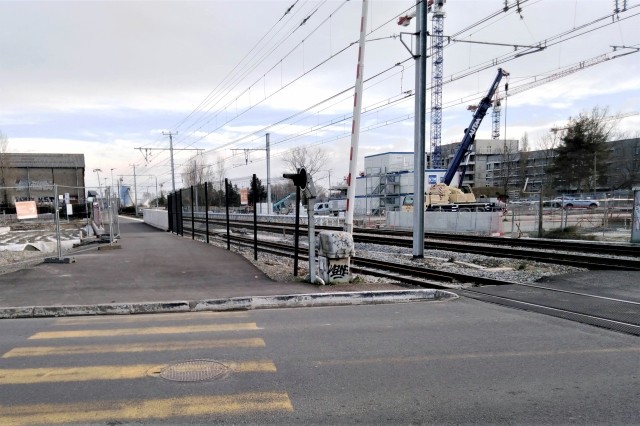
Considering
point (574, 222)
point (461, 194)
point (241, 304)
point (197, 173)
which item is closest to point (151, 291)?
point (241, 304)

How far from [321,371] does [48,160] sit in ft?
332

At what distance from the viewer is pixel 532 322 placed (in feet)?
22.1

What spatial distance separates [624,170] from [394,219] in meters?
62.3

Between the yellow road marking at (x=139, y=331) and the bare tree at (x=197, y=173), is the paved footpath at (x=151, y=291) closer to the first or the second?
the yellow road marking at (x=139, y=331)

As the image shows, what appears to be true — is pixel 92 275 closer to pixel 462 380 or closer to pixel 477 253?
pixel 462 380

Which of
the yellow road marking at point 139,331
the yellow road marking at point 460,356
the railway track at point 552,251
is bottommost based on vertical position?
the railway track at point 552,251

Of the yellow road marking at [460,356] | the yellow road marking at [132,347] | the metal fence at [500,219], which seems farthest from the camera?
the metal fence at [500,219]

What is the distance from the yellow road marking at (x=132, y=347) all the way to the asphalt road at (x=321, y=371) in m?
0.02

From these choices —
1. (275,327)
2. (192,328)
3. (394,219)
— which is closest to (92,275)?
(192,328)

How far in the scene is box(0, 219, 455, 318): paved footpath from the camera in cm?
785

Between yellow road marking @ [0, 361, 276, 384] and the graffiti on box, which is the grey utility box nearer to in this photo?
the graffiti on box

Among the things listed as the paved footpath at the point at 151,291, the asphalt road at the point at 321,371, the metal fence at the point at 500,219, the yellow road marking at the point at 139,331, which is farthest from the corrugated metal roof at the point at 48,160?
the yellow road marking at the point at 139,331

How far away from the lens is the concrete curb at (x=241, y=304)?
7.61 metres

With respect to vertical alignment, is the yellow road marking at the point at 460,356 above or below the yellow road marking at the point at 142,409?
below
